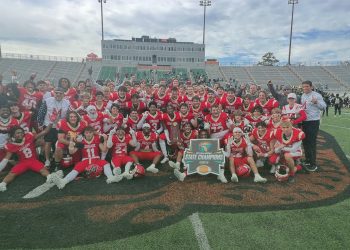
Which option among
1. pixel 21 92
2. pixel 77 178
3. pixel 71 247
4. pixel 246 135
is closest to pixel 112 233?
pixel 71 247

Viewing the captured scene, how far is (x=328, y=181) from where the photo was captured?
5.53m

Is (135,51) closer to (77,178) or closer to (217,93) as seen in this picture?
(217,93)

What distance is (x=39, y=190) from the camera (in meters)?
4.98

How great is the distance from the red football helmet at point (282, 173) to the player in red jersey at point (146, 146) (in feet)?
8.25

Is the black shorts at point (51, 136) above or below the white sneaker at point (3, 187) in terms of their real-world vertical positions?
above

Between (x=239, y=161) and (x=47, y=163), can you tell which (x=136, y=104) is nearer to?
(x=47, y=163)

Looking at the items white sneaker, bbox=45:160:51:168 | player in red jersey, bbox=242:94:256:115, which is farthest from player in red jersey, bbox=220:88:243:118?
white sneaker, bbox=45:160:51:168

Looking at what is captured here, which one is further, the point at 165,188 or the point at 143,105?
the point at 143,105

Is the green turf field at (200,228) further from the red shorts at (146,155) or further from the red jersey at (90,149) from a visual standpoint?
the red shorts at (146,155)

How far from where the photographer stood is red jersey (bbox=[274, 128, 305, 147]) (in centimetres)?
564

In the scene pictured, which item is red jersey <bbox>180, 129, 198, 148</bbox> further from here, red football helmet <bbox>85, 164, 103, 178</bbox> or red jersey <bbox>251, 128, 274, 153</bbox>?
red football helmet <bbox>85, 164, 103, 178</bbox>

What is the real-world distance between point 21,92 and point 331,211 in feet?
21.8

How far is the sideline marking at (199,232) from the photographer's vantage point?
3248 millimetres

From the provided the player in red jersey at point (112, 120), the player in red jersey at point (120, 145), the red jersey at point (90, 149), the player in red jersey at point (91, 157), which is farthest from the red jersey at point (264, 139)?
the red jersey at point (90, 149)
